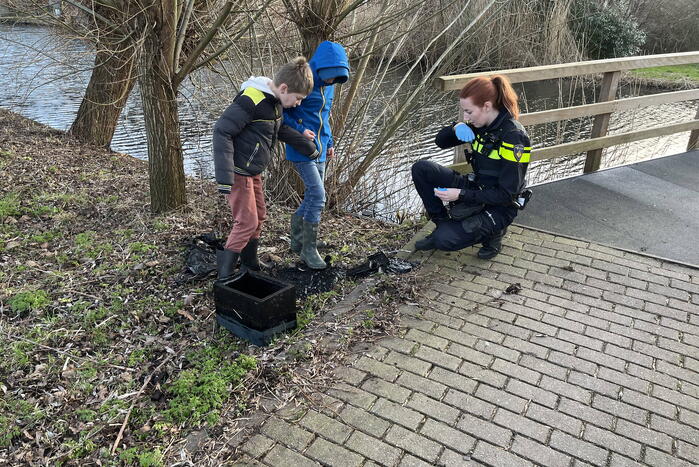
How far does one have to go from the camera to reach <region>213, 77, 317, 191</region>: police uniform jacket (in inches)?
149

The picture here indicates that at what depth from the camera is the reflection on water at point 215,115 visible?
695 cm

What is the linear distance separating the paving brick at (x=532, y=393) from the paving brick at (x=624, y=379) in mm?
382

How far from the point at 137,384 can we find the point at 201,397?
46 cm

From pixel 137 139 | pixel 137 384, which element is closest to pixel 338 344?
pixel 137 384

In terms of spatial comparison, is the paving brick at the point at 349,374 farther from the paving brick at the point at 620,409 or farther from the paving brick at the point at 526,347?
the paving brick at the point at 620,409

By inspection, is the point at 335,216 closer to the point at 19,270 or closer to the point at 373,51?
the point at 373,51

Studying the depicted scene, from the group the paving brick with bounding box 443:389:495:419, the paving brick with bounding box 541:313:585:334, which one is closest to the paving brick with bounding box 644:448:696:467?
the paving brick with bounding box 443:389:495:419

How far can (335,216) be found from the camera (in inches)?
244

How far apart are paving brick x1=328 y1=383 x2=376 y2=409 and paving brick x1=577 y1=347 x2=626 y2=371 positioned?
4.42 ft

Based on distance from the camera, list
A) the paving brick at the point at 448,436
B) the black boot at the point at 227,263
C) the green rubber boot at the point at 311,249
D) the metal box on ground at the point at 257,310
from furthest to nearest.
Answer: the green rubber boot at the point at 311,249 < the black boot at the point at 227,263 < the metal box on ground at the point at 257,310 < the paving brick at the point at 448,436

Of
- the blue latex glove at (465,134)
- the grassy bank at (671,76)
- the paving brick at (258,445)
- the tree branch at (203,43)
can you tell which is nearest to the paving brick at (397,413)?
the paving brick at (258,445)

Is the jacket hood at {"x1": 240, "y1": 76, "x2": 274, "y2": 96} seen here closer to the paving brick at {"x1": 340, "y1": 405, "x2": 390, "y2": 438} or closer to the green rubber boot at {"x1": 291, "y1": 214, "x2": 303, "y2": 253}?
the green rubber boot at {"x1": 291, "y1": 214, "x2": 303, "y2": 253}

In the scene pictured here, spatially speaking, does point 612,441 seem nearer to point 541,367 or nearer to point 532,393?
point 532,393

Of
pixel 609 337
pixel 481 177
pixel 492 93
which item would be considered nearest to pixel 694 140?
pixel 481 177
